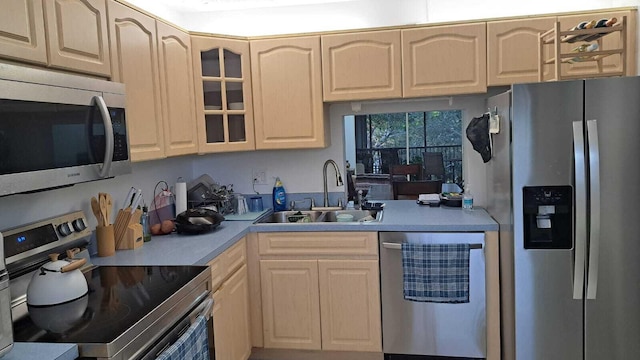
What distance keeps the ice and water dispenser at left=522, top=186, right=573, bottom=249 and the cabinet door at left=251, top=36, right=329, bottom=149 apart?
52.8 inches

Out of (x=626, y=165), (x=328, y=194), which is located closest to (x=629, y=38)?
(x=626, y=165)

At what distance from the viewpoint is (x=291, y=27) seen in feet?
11.0

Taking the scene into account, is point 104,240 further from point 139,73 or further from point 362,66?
point 362,66

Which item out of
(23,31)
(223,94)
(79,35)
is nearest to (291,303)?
(223,94)

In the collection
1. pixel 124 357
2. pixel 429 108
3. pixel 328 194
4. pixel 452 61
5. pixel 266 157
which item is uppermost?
pixel 452 61

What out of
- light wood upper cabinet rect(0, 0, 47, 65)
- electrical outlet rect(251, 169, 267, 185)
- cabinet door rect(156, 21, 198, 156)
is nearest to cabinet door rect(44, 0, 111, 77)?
light wood upper cabinet rect(0, 0, 47, 65)

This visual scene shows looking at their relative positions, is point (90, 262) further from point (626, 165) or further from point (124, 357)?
point (626, 165)

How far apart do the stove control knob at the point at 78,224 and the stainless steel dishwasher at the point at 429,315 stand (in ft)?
5.11

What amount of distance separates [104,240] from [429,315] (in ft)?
5.94

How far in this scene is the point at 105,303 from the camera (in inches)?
64.2

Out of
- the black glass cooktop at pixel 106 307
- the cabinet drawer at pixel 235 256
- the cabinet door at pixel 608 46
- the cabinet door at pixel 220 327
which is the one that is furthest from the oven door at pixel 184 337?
the cabinet door at pixel 608 46

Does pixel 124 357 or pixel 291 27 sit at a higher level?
pixel 291 27

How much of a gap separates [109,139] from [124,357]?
82 centimetres

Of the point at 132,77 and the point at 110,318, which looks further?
the point at 132,77
